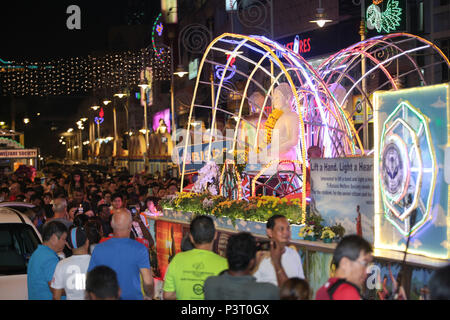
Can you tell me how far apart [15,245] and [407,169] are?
5270mm

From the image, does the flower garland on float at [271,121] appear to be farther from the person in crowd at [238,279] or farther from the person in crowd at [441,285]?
the person in crowd at [441,285]

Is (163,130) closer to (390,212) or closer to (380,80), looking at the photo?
(380,80)

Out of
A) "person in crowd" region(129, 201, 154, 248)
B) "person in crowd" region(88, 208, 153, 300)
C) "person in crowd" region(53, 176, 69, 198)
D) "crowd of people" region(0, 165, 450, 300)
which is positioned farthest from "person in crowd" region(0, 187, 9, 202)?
"person in crowd" region(88, 208, 153, 300)

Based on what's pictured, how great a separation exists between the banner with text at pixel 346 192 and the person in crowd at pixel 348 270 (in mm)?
3595

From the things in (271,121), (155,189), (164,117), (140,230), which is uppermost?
(164,117)

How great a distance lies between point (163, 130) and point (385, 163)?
45.1m

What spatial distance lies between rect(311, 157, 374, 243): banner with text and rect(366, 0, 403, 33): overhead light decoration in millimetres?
15087

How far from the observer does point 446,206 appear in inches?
281

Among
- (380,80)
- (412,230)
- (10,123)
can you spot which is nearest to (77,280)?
(412,230)

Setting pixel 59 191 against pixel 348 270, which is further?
pixel 59 191

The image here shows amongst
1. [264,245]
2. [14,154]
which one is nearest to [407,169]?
[264,245]

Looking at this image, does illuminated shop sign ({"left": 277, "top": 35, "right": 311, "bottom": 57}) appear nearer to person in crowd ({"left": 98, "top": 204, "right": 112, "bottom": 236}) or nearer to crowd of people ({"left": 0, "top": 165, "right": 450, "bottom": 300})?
person in crowd ({"left": 98, "top": 204, "right": 112, "bottom": 236})

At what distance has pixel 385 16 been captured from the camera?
23.5 meters

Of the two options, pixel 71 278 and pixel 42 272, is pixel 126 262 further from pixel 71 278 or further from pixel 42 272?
pixel 42 272
